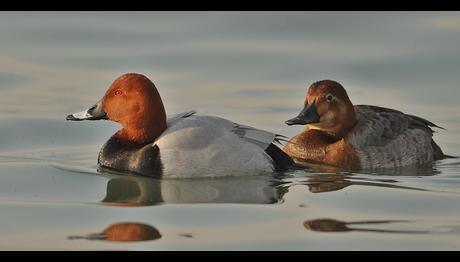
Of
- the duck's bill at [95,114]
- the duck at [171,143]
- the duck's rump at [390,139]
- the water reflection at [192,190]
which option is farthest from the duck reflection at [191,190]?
the duck's rump at [390,139]

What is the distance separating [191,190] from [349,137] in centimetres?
214

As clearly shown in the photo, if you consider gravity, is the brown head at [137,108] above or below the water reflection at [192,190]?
above

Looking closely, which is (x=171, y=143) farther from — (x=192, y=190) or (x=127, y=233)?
(x=127, y=233)

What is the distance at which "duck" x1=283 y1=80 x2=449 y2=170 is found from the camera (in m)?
11.0

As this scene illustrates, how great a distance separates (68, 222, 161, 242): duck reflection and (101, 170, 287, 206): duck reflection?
772 mm

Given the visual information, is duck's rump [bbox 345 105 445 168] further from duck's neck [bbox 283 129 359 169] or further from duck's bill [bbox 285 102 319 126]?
duck's bill [bbox 285 102 319 126]

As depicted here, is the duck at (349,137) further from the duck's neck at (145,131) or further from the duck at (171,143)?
the duck's neck at (145,131)

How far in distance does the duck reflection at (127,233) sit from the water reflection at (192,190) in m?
0.77

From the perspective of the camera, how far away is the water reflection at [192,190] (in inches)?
363

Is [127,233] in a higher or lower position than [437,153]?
lower

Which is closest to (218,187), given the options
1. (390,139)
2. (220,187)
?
(220,187)

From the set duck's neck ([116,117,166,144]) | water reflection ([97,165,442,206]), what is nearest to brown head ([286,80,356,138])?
water reflection ([97,165,442,206])

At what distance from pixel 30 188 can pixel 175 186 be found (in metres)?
1.11

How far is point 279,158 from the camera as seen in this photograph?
10391 millimetres
